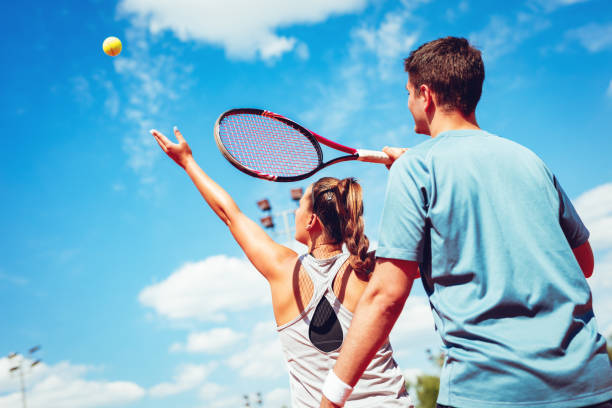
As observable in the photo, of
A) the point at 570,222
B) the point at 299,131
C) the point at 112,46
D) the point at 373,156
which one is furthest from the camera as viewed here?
the point at 112,46

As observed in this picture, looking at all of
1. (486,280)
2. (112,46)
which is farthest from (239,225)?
(112,46)

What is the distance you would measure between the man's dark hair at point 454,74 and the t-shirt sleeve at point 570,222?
0.55 m

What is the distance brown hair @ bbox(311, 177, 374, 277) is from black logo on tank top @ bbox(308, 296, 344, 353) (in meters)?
0.54

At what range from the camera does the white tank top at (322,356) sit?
3131mm

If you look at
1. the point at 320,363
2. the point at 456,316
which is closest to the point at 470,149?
the point at 456,316

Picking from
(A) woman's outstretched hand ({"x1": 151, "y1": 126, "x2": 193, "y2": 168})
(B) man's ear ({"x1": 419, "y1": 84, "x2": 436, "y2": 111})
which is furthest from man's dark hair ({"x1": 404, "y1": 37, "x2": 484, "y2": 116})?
(A) woman's outstretched hand ({"x1": 151, "y1": 126, "x2": 193, "y2": 168})

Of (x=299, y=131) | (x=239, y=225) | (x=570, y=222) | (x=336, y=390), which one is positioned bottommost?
(x=336, y=390)

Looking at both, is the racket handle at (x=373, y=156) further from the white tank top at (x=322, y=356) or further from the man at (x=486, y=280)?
the man at (x=486, y=280)

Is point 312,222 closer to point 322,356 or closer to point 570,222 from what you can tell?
point 322,356

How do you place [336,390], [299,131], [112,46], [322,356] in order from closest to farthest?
[336,390] → [322,356] → [299,131] → [112,46]

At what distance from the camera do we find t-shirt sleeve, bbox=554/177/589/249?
2.29 meters

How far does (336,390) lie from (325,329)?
121cm

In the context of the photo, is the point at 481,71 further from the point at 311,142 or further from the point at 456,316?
the point at 311,142

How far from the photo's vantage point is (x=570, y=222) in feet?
7.62
